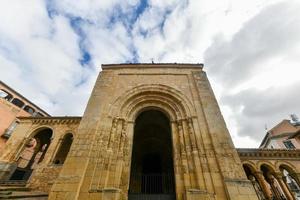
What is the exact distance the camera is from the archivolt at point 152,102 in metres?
6.93

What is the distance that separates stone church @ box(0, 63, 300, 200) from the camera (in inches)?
192

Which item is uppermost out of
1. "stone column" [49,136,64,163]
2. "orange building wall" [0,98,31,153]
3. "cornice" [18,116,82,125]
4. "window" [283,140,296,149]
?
"orange building wall" [0,98,31,153]

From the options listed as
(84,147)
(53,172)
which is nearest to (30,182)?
(53,172)

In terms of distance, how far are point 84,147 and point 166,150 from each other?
254 inches

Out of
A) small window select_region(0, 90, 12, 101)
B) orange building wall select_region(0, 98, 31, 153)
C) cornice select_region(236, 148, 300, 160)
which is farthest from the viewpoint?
small window select_region(0, 90, 12, 101)

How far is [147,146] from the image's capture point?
35.8 feet

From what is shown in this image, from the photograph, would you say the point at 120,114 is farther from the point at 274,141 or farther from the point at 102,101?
the point at 274,141

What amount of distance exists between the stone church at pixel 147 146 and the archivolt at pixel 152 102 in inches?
1.8

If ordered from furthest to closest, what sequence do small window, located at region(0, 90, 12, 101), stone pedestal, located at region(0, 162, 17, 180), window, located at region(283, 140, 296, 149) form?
window, located at region(283, 140, 296, 149)
small window, located at region(0, 90, 12, 101)
stone pedestal, located at region(0, 162, 17, 180)

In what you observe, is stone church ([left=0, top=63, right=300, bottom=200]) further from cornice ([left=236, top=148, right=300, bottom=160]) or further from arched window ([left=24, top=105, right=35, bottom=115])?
arched window ([left=24, top=105, right=35, bottom=115])

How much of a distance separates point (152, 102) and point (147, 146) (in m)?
4.72

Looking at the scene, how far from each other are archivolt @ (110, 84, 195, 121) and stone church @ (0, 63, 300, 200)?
0.05 m

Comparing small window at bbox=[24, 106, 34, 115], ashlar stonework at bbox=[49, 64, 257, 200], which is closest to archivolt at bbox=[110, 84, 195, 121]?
ashlar stonework at bbox=[49, 64, 257, 200]

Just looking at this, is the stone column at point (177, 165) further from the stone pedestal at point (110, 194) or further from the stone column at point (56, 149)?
the stone column at point (56, 149)
